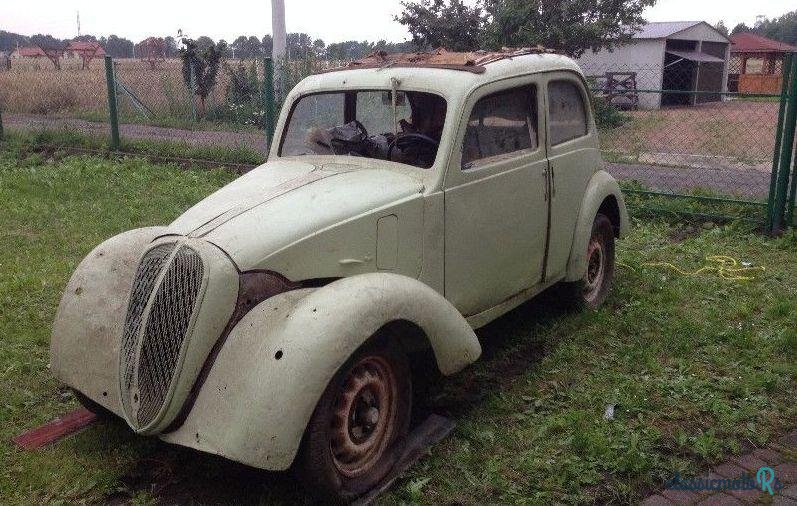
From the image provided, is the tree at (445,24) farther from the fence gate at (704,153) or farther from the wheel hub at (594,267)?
the wheel hub at (594,267)

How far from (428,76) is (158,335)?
1993 mm

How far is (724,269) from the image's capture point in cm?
605

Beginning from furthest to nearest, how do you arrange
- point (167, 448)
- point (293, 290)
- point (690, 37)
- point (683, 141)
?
point (690, 37) < point (683, 141) < point (167, 448) < point (293, 290)

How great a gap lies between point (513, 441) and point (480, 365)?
912 mm

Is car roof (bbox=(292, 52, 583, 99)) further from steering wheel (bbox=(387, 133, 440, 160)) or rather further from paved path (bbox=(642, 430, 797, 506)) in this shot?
paved path (bbox=(642, 430, 797, 506))

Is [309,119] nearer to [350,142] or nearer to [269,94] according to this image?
[350,142]

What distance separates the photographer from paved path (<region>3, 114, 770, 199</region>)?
9.14m

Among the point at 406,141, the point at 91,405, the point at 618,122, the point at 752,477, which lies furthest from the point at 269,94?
the point at 752,477

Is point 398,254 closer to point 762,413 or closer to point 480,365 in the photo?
point 480,365

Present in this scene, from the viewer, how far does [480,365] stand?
14.5ft

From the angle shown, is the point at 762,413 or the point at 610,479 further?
the point at 762,413

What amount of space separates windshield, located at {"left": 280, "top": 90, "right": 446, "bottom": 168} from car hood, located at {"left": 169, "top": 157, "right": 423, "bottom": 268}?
0.15 meters

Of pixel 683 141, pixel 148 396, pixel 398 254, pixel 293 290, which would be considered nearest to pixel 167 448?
pixel 148 396

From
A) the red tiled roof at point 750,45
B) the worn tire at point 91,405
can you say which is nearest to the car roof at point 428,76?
the worn tire at point 91,405
